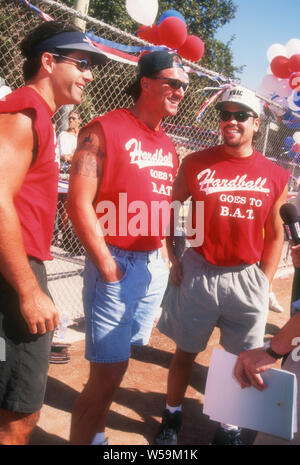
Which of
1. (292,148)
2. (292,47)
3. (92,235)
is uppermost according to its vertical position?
(292,47)

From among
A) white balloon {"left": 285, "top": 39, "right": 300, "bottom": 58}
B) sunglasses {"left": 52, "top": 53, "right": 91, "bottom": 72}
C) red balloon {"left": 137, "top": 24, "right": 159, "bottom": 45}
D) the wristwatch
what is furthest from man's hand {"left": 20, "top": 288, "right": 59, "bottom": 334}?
white balloon {"left": 285, "top": 39, "right": 300, "bottom": 58}

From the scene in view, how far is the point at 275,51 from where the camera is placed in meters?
Answer: 7.41

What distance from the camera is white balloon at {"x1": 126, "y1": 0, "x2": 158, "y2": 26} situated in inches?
170

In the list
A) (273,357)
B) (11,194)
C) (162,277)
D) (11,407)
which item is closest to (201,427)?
(162,277)

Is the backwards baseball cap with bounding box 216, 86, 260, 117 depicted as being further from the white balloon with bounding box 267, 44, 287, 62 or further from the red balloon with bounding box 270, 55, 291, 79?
the white balloon with bounding box 267, 44, 287, 62

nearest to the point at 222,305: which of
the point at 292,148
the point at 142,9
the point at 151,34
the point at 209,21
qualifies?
the point at 142,9

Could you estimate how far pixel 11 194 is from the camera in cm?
155

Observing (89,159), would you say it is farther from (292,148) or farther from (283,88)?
(292,148)

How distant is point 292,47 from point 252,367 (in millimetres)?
7126

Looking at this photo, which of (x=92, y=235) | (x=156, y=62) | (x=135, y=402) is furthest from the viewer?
(x=135, y=402)

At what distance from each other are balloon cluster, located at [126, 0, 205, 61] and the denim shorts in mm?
3152

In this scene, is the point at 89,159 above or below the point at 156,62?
below

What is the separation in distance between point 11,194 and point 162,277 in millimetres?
1192

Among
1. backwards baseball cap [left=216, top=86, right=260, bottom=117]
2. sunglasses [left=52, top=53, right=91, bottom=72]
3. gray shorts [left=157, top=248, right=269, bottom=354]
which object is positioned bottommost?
gray shorts [left=157, top=248, right=269, bottom=354]
